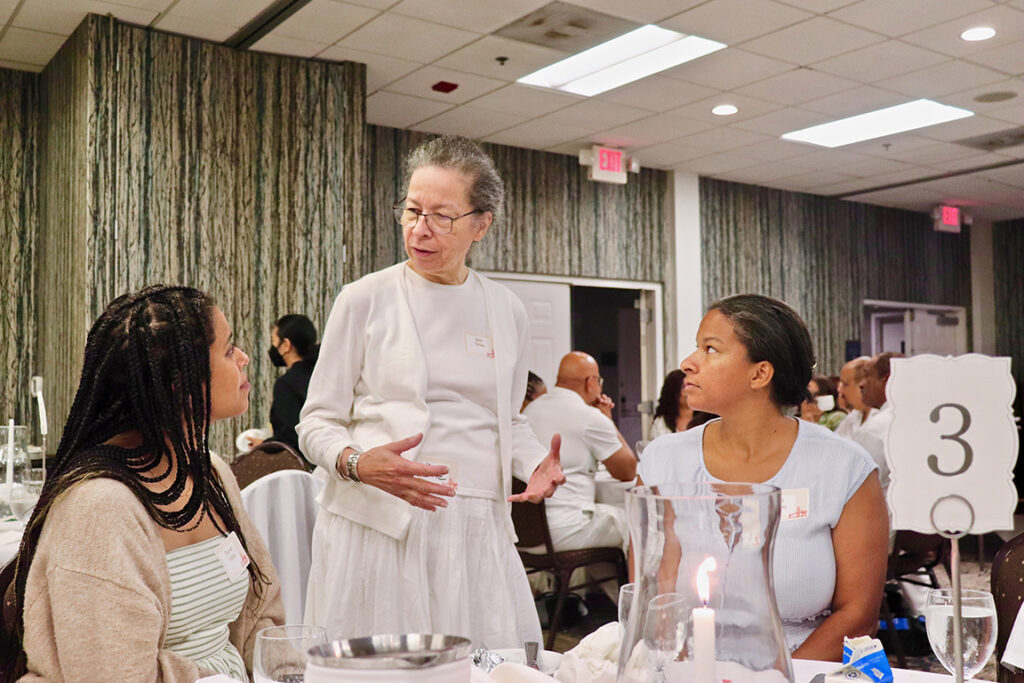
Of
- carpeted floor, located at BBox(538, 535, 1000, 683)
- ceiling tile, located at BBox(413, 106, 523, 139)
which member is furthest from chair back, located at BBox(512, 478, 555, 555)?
ceiling tile, located at BBox(413, 106, 523, 139)

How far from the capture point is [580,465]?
4.77m

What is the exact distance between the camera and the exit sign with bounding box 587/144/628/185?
7891 millimetres

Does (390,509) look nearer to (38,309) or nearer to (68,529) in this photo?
(68,529)

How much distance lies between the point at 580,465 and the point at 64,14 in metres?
3.61

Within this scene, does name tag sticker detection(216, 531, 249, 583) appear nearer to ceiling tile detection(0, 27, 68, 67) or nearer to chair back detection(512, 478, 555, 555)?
chair back detection(512, 478, 555, 555)

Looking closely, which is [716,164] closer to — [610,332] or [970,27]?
[610,332]

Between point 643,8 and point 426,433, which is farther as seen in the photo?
point 643,8

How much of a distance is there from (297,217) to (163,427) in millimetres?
4350

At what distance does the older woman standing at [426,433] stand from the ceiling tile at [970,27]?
4.22 metres

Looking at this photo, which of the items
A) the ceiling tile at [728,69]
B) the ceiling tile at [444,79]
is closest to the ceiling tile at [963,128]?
the ceiling tile at [728,69]

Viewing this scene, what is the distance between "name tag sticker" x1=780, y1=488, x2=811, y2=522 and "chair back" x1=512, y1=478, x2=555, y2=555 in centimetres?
253

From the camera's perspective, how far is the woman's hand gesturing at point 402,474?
1757mm

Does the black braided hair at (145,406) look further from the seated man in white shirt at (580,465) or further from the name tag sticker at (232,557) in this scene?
the seated man in white shirt at (580,465)

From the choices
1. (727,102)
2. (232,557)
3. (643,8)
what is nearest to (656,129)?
(727,102)
